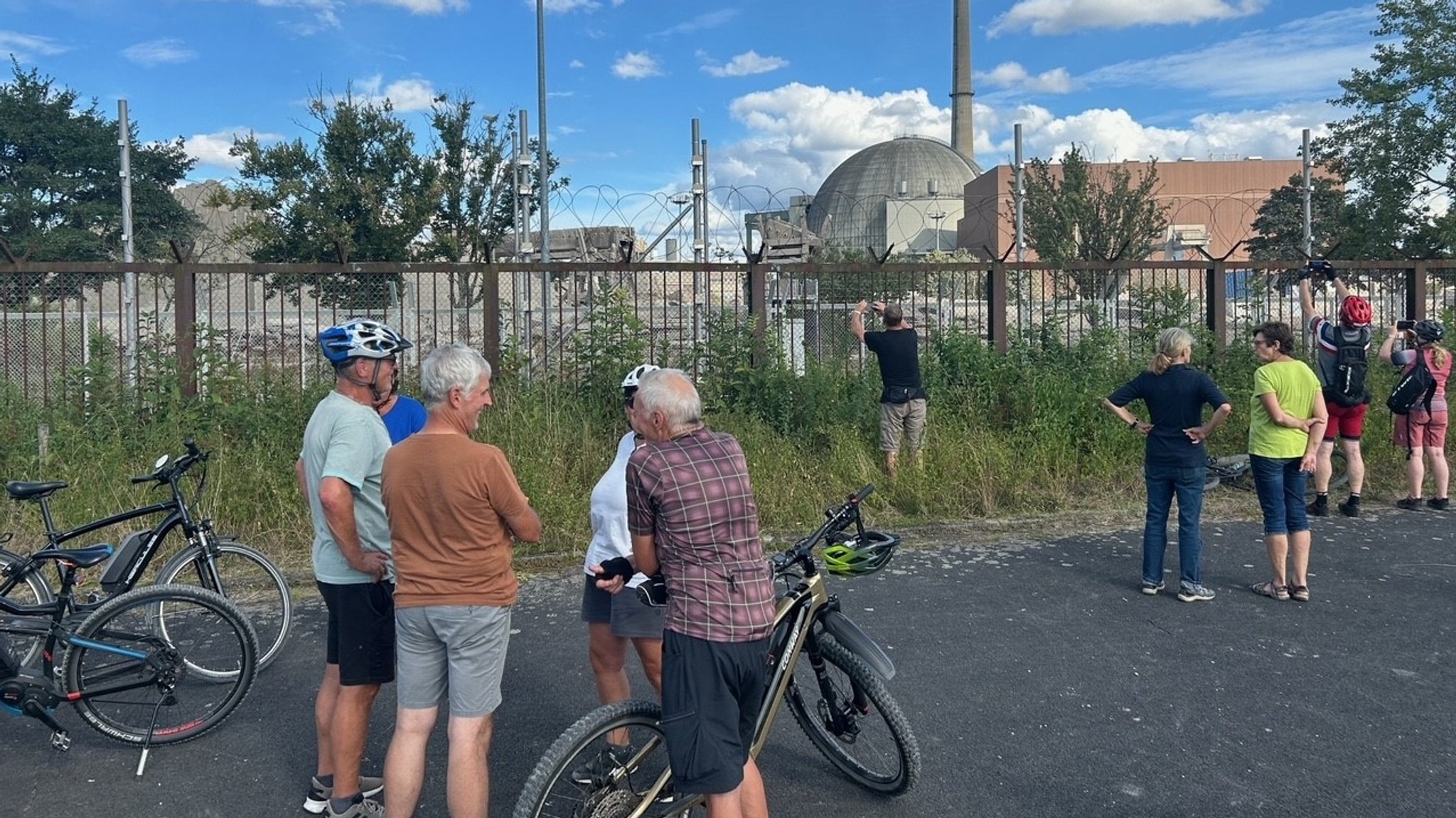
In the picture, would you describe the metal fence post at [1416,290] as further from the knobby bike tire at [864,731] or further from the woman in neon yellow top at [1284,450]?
the knobby bike tire at [864,731]

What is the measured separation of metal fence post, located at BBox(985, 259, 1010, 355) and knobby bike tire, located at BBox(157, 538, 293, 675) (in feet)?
23.0

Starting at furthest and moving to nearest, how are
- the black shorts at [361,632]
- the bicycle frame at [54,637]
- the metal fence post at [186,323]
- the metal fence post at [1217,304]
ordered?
the metal fence post at [1217,304], the metal fence post at [186,323], the bicycle frame at [54,637], the black shorts at [361,632]

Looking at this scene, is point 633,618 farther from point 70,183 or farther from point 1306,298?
point 70,183

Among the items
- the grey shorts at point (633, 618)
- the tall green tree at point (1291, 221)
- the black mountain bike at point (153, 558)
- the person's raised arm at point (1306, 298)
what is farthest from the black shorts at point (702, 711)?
the tall green tree at point (1291, 221)

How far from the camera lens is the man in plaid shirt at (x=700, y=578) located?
2994mm

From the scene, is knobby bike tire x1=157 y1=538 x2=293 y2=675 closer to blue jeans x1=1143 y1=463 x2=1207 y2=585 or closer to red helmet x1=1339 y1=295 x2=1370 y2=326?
blue jeans x1=1143 y1=463 x2=1207 y2=585

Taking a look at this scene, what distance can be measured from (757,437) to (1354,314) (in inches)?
188

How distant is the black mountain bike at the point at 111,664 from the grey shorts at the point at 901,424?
575 cm

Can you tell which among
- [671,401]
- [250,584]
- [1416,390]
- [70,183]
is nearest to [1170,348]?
[1416,390]

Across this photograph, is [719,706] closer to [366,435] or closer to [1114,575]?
[366,435]

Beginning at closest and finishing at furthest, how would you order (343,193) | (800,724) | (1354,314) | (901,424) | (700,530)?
(700,530) → (800,724) → (1354,314) → (901,424) → (343,193)

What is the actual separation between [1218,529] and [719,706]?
20.2ft

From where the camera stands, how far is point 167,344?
28.1 ft

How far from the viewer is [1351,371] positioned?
8.27m
